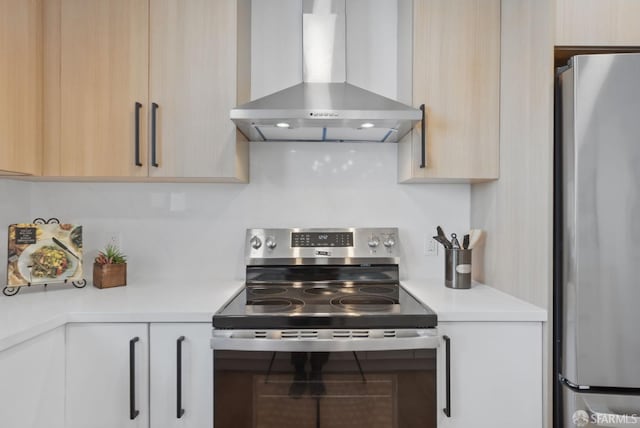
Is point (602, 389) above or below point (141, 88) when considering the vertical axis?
below

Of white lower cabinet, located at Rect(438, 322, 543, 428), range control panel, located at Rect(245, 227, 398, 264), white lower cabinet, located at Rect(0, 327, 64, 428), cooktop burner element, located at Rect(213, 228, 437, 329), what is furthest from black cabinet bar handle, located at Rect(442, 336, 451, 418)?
white lower cabinet, located at Rect(0, 327, 64, 428)

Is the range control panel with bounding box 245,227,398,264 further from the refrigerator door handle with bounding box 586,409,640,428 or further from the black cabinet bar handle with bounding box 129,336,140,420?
the refrigerator door handle with bounding box 586,409,640,428

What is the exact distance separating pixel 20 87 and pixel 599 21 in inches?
86.4

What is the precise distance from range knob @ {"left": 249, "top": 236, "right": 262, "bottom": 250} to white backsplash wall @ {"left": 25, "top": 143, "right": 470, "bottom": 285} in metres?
0.10

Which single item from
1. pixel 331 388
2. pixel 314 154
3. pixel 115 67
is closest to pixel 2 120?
pixel 115 67

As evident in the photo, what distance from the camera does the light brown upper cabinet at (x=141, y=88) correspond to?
172 cm

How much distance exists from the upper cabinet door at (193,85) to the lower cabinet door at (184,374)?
2.25 ft

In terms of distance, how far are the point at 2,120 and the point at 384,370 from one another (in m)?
1.68

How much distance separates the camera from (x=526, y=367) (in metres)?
1.44

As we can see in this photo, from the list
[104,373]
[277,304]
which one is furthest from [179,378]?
[277,304]

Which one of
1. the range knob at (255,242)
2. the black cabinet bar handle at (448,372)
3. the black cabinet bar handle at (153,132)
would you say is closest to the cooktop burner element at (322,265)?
the range knob at (255,242)

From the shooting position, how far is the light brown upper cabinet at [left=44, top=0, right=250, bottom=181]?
172 cm

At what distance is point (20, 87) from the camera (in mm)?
1584

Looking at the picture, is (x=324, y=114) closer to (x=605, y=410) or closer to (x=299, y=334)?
(x=299, y=334)
